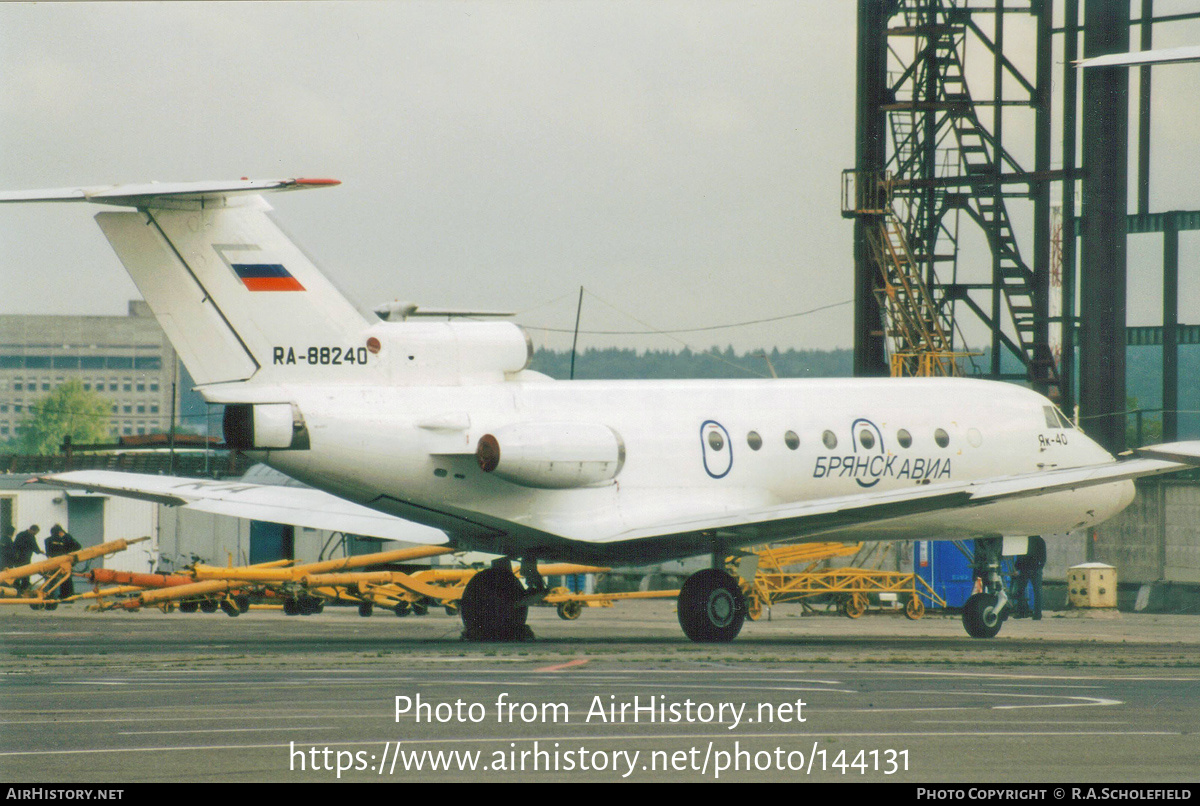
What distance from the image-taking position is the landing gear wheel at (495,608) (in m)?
21.8

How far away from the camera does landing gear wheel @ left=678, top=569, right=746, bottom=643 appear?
20875 mm

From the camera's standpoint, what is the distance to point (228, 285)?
18844mm

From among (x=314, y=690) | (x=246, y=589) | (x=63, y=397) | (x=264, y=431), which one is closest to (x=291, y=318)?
(x=264, y=431)

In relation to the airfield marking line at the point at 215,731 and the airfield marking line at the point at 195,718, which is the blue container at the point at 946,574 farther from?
the airfield marking line at the point at 215,731

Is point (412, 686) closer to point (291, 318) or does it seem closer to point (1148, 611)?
point (291, 318)

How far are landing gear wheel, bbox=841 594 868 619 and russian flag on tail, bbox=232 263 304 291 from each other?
16365mm

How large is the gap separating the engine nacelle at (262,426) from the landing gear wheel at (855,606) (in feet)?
52.5

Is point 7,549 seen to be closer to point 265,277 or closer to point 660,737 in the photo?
point 265,277

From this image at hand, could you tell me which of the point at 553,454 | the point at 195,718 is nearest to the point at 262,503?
the point at 553,454

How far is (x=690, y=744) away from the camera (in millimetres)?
10516

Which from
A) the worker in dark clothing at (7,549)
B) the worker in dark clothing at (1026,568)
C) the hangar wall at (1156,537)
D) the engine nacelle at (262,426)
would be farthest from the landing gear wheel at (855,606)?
the worker in dark clothing at (7,549)

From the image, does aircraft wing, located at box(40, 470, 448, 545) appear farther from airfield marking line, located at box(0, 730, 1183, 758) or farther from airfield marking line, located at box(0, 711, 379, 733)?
airfield marking line, located at box(0, 730, 1183, 758)

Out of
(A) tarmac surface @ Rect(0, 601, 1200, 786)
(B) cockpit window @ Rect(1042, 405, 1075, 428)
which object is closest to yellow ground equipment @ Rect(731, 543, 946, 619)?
(B) cockpit window @ Rect(1042, 405, 1075, 428)

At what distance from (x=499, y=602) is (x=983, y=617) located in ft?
24.9
